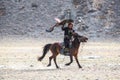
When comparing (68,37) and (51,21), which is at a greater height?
(68,37)

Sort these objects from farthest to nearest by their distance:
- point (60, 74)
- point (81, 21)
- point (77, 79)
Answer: point (81, 21) < point (60, 74) < point (77, 79)

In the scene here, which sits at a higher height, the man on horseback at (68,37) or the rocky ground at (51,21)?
the man on horseback at (68,37)

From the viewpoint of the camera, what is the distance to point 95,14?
52.8m

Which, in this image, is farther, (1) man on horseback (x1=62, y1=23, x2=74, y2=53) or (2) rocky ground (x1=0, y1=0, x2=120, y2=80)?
(2) rocky ground (x1=0, y1=0, x2=120, y2=80)

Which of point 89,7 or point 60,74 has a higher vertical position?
point 60,74

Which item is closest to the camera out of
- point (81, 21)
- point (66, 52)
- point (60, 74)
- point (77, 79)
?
point (77, 79)

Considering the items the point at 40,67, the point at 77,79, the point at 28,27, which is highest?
the point at 77,79

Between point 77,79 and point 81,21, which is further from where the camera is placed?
point 81,21

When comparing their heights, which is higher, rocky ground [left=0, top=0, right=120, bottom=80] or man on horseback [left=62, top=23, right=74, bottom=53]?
man on horseback [left=62, top=23, right=74, bottom=53]

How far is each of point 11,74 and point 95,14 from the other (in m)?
32.9

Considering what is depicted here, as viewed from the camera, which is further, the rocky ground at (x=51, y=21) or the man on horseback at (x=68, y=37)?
the rocky ground at (x=51, y=21)

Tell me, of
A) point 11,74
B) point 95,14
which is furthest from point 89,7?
point 11,74

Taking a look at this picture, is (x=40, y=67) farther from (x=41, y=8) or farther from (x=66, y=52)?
(x=41, y=8)

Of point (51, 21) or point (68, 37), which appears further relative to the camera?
point (51, 21)
